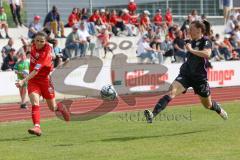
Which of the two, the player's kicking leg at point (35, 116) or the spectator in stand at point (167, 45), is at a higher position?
the player's kicking leg at point (35, 116)

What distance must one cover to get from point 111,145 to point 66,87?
13.4 metres

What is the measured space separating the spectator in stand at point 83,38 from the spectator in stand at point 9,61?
3314 mm

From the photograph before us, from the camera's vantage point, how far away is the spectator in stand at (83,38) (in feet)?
89.1

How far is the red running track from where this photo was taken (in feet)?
59.7

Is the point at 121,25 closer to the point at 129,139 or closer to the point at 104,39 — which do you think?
the point at 104,39

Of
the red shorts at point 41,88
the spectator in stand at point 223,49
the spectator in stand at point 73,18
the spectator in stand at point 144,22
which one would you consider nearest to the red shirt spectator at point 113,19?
the spectator in stand at point 144,22

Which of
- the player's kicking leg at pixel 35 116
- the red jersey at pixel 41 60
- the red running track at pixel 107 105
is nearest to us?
the player's kicking leg at pixel 35 116

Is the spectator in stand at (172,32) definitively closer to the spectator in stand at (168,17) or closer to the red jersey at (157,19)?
the red jersey at (157,19)

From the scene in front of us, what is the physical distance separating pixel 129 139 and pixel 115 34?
62.2 ft

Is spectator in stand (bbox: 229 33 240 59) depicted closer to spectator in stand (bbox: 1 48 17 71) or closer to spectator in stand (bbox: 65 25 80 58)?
spectator in stand (bbox: 65 25 80 58)

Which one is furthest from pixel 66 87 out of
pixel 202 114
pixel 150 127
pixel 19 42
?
pixel 150 127

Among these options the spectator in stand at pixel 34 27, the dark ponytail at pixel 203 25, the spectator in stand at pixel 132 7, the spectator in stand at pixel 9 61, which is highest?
the dark ponytail at pixel 203 25

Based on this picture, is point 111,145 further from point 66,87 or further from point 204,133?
point 66,87

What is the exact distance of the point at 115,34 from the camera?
30.4m
